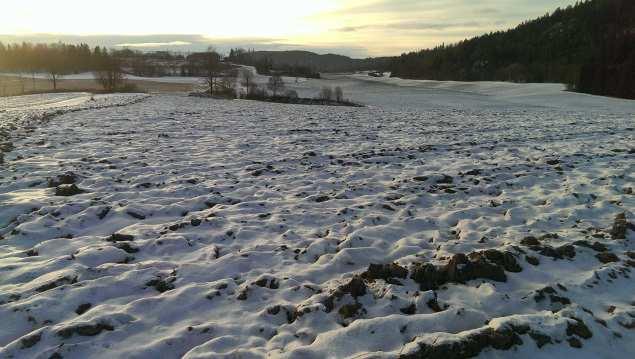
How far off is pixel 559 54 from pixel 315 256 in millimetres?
122954

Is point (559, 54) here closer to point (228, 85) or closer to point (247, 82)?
point (247, 82)

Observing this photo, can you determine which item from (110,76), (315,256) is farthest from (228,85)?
(315,256)

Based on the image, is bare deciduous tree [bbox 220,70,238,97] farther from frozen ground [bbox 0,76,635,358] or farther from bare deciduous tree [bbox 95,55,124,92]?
frozen ground [bbox 0,76,635,358]

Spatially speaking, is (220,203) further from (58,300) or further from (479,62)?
(479,62)

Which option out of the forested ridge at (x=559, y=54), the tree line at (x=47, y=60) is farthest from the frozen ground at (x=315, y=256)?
the tree line at (x=47, y=60)

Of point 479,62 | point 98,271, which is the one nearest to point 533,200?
point 98,271

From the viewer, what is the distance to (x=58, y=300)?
4.89 meters

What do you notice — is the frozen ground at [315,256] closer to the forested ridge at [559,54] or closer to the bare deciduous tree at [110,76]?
the forested ridge at [559,54]

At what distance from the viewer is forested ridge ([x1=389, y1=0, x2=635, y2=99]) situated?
5928cm

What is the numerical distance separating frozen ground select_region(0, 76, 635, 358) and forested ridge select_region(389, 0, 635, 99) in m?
59.2

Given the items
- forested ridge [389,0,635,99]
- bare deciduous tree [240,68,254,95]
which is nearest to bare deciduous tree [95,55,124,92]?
bare deciduous tree [240,68,254,95]

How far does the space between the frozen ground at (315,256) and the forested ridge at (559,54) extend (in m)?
59.2

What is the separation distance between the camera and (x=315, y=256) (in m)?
6.17

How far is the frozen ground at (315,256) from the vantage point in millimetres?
4309
